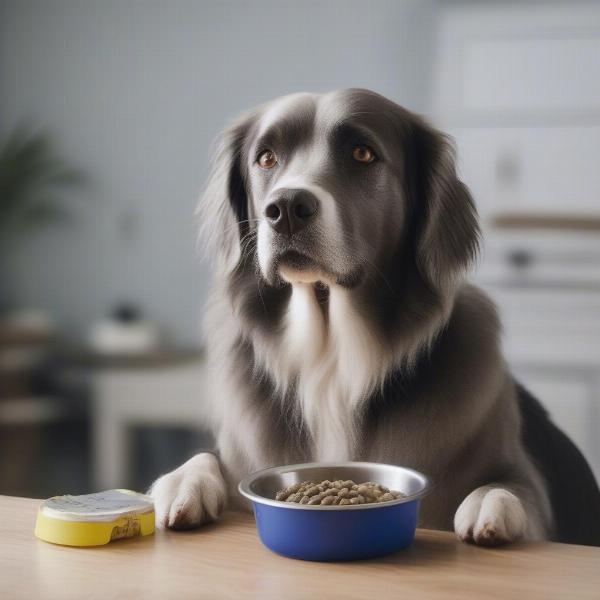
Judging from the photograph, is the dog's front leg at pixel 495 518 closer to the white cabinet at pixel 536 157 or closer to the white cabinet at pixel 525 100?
the white cabinet at pixel 536 157

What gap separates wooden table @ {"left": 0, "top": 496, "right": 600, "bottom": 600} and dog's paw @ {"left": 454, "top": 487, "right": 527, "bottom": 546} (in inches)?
0.6

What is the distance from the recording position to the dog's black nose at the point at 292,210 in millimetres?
1235

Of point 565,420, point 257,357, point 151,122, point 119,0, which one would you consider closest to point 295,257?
point 257,357

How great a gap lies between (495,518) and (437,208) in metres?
0.56

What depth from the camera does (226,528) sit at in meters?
1.16

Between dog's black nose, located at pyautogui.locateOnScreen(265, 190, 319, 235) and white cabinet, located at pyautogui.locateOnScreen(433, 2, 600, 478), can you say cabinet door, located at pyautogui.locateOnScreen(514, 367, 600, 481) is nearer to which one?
white cabinet, located at pyautogui.locateOnScreen(433, 2, 600, 478)

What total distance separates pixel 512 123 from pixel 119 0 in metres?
1.95

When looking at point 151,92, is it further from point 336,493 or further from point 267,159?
point 336,493

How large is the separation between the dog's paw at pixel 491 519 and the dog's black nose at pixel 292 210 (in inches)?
17.9

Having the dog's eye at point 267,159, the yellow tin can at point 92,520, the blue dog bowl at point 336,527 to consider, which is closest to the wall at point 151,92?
the dog's eye at point 267,159

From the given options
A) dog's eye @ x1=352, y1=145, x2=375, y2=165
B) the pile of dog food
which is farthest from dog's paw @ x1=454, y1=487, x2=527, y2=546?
dog's eye @ x1=352, y1=145, x2=375, y2=165

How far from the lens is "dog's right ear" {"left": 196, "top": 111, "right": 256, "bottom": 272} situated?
60.7 inches

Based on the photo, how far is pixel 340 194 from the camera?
1.34 metres

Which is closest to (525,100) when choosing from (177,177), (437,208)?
(177,177)
